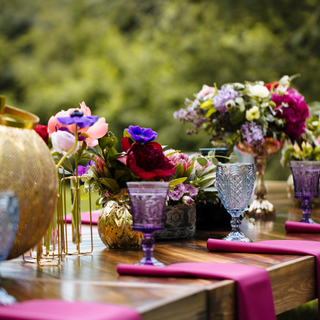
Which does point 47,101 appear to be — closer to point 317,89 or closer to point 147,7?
point 147,7

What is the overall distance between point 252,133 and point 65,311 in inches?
46.6

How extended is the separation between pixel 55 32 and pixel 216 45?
3637mm

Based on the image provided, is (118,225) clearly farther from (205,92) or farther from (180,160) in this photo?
(205,92)

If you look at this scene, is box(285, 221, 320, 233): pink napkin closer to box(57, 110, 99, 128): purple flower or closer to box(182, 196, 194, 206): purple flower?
box(182, 196, 194, 206): purple flower

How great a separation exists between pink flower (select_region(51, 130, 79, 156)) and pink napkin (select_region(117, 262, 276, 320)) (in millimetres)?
266

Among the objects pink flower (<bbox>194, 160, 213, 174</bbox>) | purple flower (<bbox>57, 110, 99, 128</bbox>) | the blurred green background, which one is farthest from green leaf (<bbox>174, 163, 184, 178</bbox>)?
the blurred green background

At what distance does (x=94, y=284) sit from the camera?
0.76 meters

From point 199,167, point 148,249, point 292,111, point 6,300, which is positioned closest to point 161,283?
point 148,249

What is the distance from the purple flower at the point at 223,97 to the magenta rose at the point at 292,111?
0.53 feet

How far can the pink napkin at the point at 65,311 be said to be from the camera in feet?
1.88

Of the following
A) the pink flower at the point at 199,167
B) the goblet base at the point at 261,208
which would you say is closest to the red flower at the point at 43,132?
the pink flower at the point at 199,167

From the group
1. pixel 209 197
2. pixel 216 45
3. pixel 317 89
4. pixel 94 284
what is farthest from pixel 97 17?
pixel 94 284

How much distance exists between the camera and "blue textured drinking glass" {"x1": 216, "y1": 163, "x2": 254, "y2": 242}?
1.12 m

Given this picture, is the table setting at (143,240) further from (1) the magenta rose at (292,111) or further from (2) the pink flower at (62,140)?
(1) the magenta rose at (292,111)
